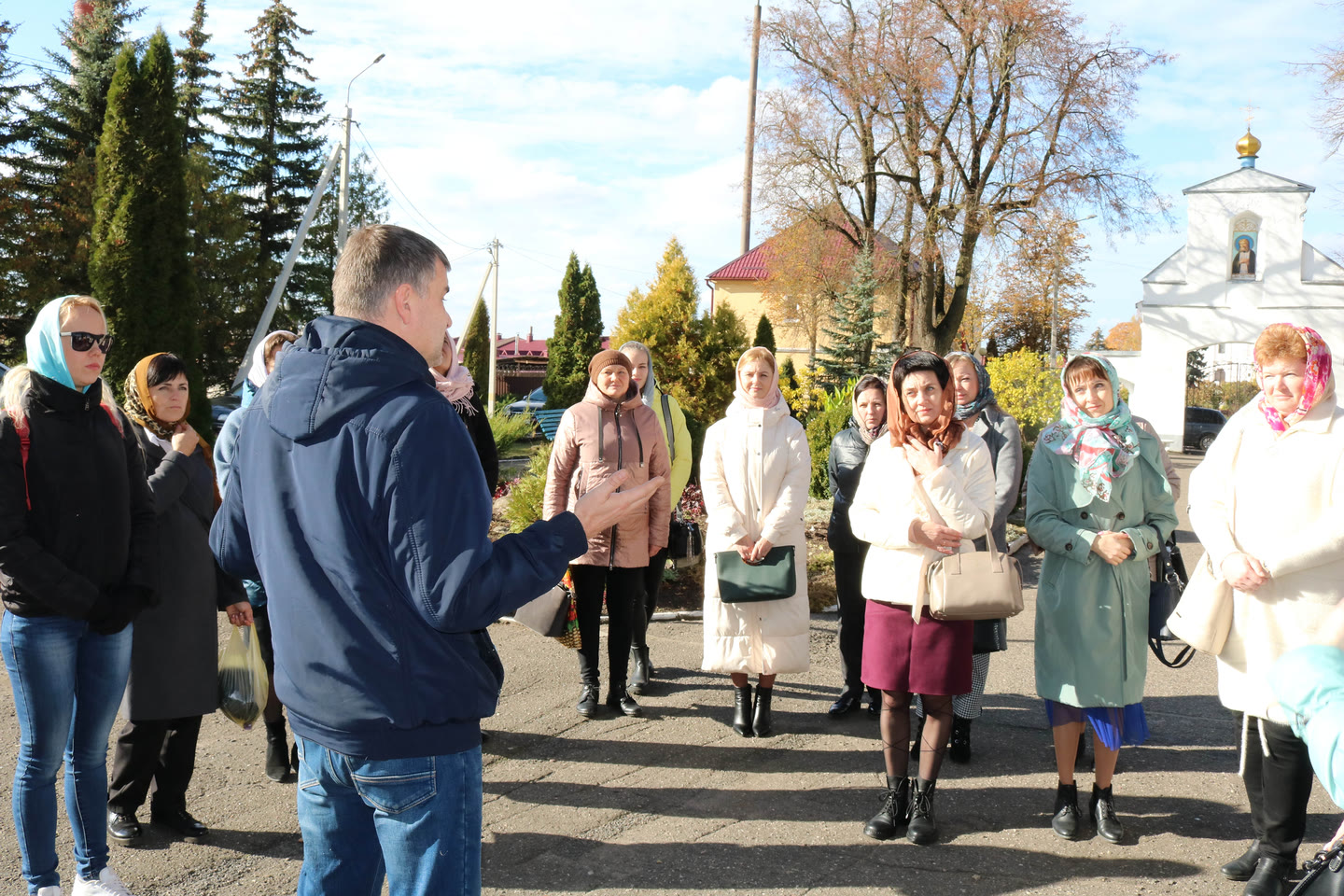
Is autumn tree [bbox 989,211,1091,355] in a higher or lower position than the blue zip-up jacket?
higher

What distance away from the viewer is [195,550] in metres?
4.12

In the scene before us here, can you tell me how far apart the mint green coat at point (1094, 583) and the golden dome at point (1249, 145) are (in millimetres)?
38590

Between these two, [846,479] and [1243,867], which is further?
[846,479]

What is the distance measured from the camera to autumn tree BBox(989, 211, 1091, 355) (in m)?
24.6

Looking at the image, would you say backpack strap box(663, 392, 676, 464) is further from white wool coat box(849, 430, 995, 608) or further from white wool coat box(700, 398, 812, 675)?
white wool coat box(849, 430, 995, 608)

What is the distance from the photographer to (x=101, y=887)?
3410 millimetres

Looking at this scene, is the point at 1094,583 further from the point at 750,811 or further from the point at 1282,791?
the point at 750,811

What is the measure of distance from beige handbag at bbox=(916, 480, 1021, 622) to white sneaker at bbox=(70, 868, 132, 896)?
3.16 m

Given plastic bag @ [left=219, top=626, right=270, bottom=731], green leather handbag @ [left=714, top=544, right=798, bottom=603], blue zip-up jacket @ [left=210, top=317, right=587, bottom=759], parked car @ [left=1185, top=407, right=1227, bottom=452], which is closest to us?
blue zip-up jacket @ [left=210, top=317, right=587, bottom=759]

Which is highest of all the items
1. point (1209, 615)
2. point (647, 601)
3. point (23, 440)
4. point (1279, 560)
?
point (23, 440)

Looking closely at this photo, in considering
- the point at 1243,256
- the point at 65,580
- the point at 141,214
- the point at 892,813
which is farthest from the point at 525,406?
the point at 1243,256

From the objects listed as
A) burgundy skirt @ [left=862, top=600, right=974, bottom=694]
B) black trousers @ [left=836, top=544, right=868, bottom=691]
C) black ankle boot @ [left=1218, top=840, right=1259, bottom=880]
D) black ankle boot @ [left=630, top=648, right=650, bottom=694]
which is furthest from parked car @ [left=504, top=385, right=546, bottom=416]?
black ankle boot @ [left=1218, top=840, right=1259, bottom=880]

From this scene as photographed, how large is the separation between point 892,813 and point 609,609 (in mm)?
2153

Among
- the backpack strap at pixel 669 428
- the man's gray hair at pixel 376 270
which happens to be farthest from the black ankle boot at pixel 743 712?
the man's gray hair at pixel 376 270
